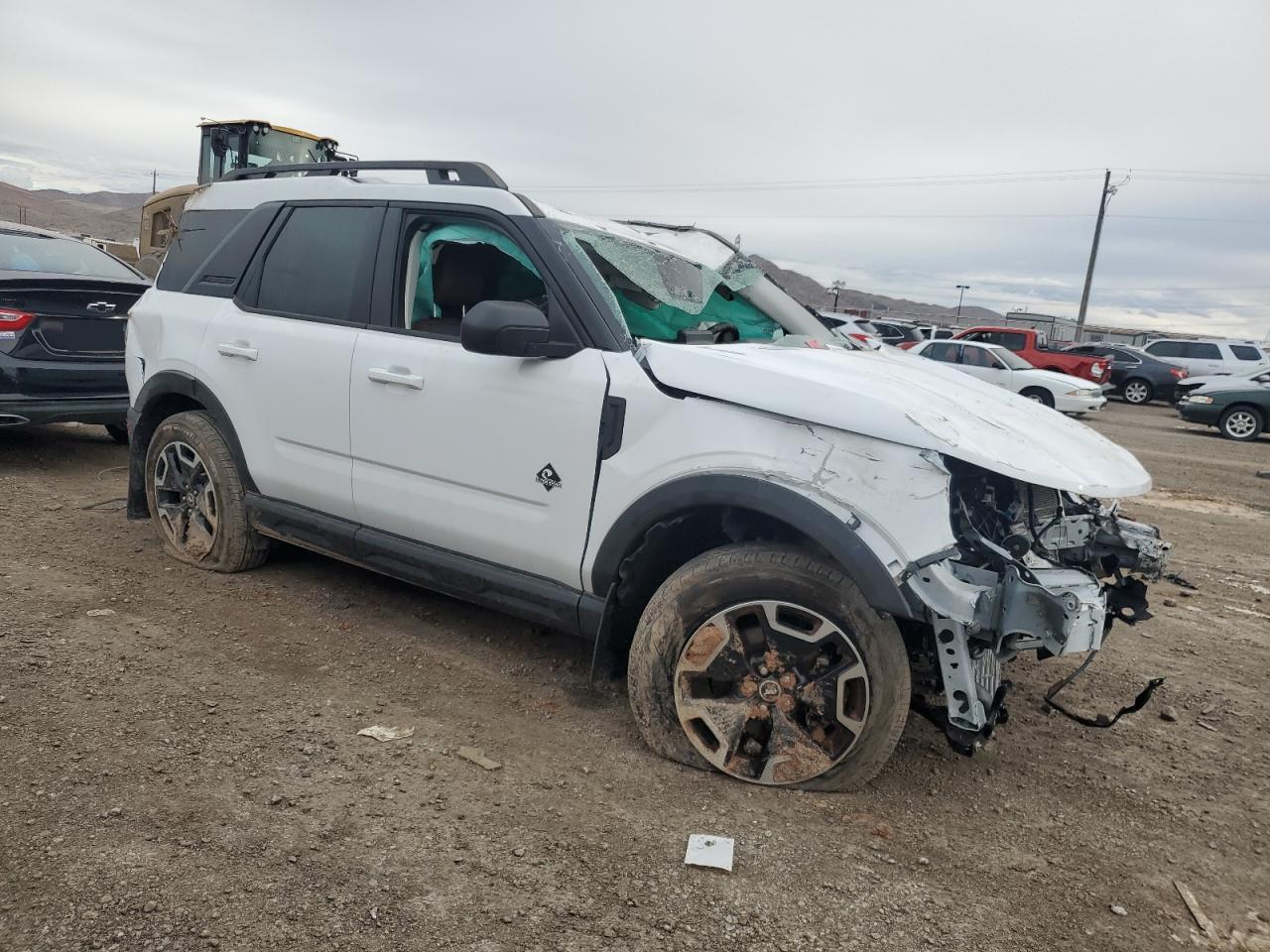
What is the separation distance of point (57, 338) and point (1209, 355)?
26388 mm

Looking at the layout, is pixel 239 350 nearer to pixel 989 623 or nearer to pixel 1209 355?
pixel 989 623

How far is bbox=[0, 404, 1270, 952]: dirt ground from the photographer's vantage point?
233cm

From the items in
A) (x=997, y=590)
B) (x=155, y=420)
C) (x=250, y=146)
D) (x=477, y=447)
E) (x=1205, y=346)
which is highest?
(x=250, y=146)

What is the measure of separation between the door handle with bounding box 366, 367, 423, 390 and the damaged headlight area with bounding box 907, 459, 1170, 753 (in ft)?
6.46

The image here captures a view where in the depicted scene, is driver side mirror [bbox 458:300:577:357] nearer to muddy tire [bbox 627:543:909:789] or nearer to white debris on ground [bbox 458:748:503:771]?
muddy tire [bbox 627:543:909:789]

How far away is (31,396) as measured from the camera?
6113 millimetres

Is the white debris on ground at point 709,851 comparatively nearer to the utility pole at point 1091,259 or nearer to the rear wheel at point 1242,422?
the rear wheel at point 1242,422

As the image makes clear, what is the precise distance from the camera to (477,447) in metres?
3.38

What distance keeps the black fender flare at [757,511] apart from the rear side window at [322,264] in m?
1.55

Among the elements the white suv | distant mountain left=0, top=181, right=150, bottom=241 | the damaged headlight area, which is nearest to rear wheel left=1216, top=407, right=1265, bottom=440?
the white suv

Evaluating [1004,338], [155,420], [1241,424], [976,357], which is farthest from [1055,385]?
[155,420]

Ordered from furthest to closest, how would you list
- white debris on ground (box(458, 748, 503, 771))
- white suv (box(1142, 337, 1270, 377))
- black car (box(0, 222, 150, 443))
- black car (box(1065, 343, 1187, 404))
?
1. white suv (box(1142, 337, 1270, 377))
2. black car (box(1065, 343, 1187, 404))
3. black car (box(0, 222, 150, 443))
4. white debris on ground (box(458, 748, 503, 771))

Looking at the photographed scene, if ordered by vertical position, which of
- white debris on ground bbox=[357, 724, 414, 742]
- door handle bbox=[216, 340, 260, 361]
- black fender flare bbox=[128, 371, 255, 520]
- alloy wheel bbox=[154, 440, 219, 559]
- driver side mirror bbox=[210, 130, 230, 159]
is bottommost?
white debris on ground bbox=[357, 724, 414, 742]

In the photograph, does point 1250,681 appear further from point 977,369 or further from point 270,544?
point 977,369
